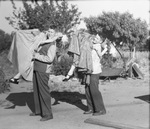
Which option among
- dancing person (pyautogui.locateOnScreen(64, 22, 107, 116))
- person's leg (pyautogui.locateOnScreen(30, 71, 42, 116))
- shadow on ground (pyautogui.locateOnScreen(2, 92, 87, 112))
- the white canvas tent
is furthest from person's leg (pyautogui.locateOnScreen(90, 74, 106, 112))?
the white canvas tent

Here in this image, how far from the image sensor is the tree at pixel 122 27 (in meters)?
46.5

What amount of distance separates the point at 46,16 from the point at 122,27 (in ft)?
85.9

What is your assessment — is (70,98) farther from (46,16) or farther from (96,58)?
(46,16)

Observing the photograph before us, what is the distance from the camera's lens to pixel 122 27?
4703cm

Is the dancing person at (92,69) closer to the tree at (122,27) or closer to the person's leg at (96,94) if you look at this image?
the person's leg at (96,94)

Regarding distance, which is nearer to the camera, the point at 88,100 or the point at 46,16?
the point at 88,100

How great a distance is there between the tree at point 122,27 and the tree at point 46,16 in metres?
23.1

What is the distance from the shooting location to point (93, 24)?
161 ft

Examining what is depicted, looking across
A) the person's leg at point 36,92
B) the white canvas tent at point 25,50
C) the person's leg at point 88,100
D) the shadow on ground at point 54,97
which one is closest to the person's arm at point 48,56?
the white canvas tent at point 25,50

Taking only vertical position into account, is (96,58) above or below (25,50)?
below

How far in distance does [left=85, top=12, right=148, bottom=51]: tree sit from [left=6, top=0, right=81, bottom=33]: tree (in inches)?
909

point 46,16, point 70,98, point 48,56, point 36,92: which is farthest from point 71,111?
point 46,16

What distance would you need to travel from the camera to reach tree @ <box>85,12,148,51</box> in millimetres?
46500

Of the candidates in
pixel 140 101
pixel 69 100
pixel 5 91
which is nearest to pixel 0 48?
pixel 5 91
